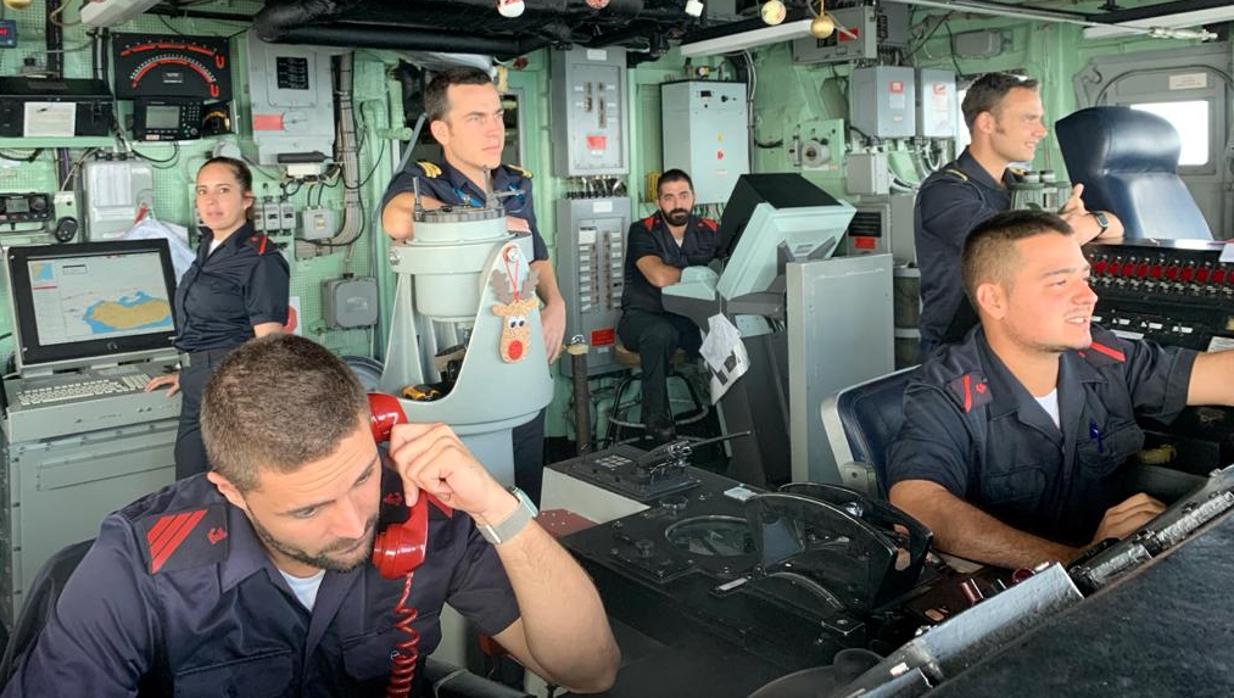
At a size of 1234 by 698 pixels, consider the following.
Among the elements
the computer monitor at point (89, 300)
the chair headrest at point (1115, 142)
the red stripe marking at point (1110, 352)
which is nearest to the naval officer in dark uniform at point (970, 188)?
the chair headrest at point (1115, 142)

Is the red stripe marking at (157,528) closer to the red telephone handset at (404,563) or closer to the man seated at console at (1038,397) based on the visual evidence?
the red telephone handset at (404,563)

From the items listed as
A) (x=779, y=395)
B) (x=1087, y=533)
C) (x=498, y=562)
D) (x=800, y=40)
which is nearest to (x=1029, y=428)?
(x=1087, y=533)

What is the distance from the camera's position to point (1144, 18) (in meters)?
5.05

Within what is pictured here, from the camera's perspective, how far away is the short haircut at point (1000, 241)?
222 cm

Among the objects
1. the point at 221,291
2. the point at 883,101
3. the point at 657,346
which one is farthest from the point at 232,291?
the point at 883,101

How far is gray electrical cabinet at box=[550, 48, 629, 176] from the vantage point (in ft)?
18.8

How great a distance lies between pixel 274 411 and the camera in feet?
4.74

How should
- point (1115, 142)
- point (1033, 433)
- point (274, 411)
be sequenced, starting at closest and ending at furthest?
point (274, 411)
point (1033, 433)
point (1115, 142)

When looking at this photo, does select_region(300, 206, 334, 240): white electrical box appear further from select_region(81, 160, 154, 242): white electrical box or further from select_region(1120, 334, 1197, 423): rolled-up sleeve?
select_region(1120, 334, 1197, 423): rolled-up sleeve

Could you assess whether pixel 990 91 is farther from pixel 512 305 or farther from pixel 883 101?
pixel 883 101

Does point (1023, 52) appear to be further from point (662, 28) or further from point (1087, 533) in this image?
point (1087, 533)

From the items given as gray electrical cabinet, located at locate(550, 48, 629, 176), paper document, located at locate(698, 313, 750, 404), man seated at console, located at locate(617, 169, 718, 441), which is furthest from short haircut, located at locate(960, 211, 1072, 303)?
gray electrical cabinet, located at locate(550, 48, 629, 176)

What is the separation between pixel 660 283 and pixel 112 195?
2485mm

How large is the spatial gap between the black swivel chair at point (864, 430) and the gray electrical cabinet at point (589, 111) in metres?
3.58
